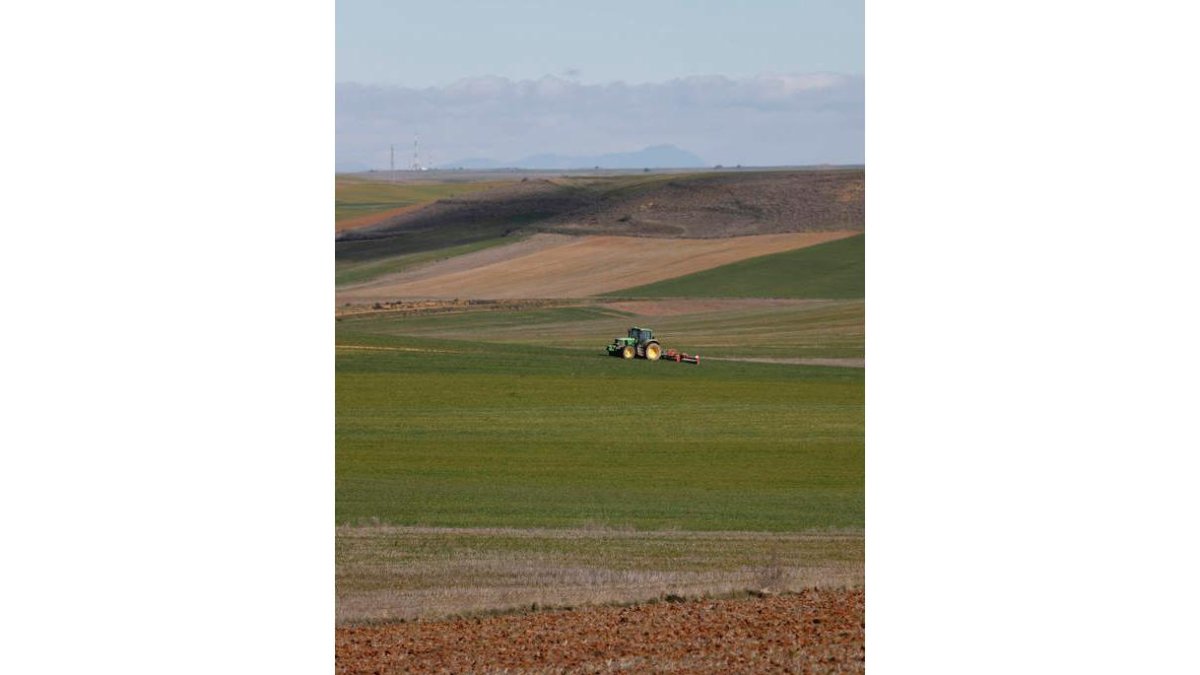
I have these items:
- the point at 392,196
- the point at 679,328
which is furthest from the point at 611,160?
the point at 392,196

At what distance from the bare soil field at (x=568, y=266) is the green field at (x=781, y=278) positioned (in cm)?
22

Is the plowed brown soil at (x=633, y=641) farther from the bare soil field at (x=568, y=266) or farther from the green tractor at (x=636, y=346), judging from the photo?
the bare soil field at (x=568, y=266)

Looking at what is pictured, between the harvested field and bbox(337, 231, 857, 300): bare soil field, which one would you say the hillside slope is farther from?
the harvested field

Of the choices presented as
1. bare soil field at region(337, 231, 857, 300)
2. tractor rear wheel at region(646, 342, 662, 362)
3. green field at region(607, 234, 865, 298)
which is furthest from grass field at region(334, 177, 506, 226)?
tractor rear wheel at region(646, 342, 662, 362)

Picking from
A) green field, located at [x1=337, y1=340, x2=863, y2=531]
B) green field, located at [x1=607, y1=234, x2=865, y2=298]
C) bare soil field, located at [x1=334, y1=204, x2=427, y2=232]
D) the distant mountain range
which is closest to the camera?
green field, located at [x1=337, y1=340, x2=863, y2=531]

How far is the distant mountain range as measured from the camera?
41.2 ft

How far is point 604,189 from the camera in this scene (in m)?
26.9

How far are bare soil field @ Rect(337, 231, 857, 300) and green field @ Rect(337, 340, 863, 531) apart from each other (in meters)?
6.03

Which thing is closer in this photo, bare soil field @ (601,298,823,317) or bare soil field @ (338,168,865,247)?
bare soil field @ (601,298,823,317)

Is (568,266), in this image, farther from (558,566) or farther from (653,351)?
(558,566)
